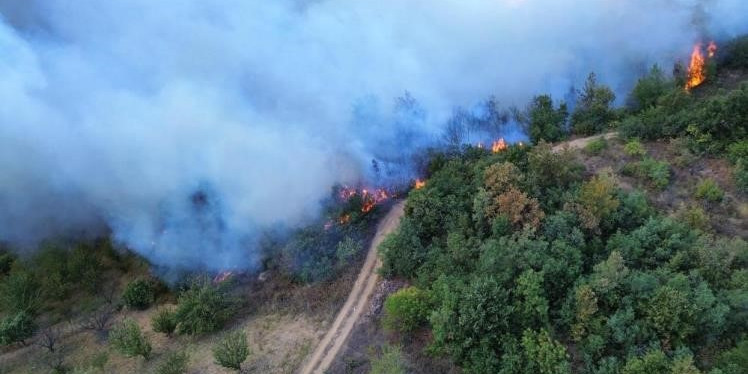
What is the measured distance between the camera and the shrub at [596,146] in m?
34.7

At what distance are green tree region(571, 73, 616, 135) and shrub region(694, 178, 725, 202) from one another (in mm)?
9568

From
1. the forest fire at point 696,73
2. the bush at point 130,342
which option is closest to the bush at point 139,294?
the bush at point 130,342

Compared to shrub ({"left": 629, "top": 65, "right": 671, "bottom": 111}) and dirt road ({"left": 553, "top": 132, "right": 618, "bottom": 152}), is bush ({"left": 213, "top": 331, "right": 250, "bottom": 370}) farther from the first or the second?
shrub ({"left": 629, "top": 65, "right": 671, "bottom": 111})

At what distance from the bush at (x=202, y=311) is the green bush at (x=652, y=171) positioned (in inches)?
1028

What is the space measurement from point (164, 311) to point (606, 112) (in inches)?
1327

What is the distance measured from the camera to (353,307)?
1169 inches

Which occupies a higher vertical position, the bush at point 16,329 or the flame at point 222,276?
the flame at point 222,276

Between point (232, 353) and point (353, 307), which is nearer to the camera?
point (232, 353)

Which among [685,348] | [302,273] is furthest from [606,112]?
[302,273]

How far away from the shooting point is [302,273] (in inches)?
1248

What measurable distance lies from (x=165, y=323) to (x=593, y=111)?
108 ft

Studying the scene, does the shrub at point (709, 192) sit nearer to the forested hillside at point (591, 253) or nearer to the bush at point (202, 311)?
the forested hillside at point (591, 253)

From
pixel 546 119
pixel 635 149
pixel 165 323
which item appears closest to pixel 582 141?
Answer: pixel 546 119

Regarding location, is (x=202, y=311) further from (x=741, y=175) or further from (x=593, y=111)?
(x=741, y=175)
